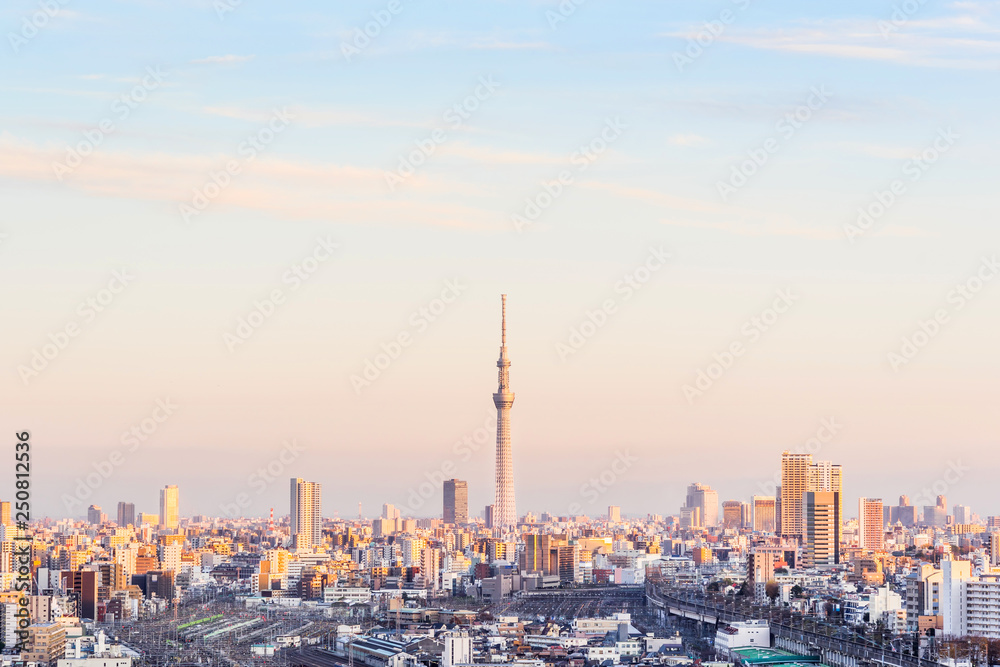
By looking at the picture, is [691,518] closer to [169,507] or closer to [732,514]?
[732,514]

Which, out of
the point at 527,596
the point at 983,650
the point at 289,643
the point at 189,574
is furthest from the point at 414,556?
the point at 983,650

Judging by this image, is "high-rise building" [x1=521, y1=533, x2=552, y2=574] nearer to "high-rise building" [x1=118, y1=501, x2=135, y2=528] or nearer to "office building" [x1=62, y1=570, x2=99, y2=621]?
"office building" [x1=62, y1=570, x2=99, y2=621]

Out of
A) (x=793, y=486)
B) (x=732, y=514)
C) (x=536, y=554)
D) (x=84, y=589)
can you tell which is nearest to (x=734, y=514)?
(x=732, y=514)

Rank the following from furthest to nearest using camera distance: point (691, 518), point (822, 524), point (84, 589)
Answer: point (691, 518)
point (822, 524)
point (84, 589)

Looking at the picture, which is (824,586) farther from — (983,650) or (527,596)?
(983,650)

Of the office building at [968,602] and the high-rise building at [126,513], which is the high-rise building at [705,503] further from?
the office building at [968,602]
